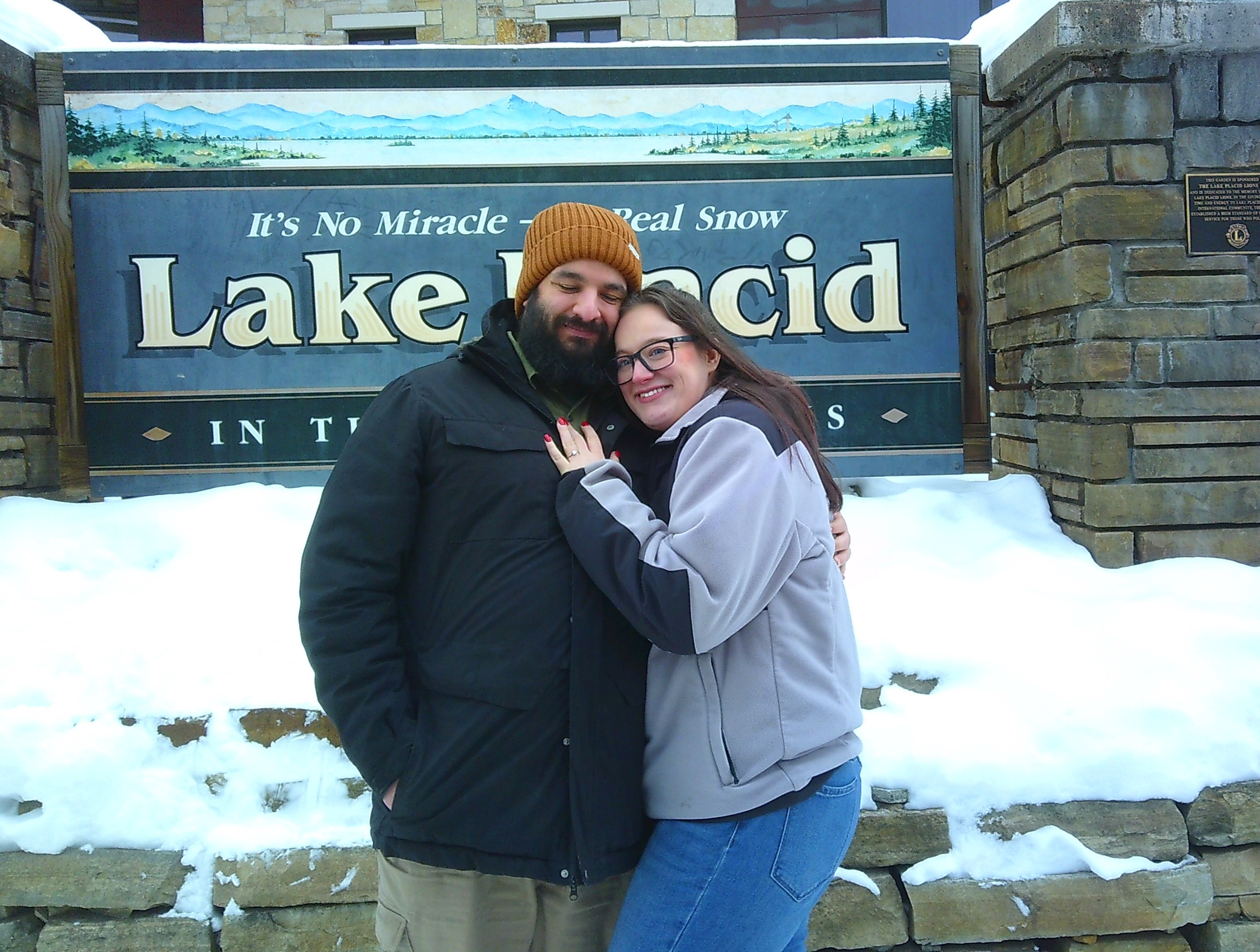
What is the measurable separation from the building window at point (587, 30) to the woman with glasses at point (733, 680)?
740 cm

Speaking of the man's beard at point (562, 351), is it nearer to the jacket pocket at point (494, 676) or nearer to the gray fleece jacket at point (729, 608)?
the gray fleece jacket at point (729, 608)

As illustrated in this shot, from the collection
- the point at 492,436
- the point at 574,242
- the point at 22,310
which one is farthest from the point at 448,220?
the point at 492,436

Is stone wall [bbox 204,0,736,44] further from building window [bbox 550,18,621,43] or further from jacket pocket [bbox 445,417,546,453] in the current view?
jacket pocket [bbox 445,417,546,453]

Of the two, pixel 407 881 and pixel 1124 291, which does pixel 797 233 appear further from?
pixel 407 881

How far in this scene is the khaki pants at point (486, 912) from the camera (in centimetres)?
175

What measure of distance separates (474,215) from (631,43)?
45.4 inches

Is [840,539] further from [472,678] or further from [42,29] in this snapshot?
[42,29]

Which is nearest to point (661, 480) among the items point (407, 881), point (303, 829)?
point (407, 881)

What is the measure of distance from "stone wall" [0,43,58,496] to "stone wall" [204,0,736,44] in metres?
4.35

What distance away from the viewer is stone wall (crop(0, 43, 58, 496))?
401 cm

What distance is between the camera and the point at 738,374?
1.88m

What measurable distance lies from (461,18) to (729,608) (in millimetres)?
7872

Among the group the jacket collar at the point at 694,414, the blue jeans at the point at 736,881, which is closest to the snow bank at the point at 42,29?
the jacket collar at the point at 694,414

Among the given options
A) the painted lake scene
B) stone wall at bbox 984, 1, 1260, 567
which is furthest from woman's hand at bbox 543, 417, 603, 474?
the painted lake scene
